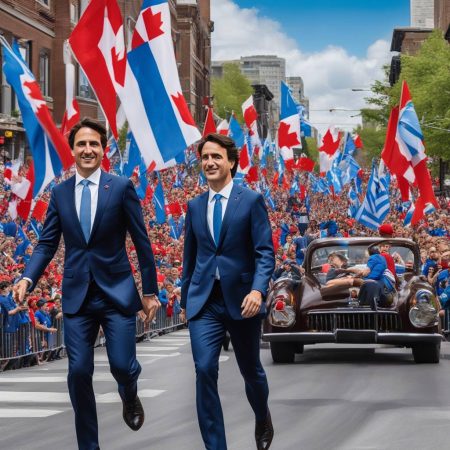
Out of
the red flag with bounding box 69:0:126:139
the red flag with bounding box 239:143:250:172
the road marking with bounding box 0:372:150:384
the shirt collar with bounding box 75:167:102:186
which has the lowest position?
the road marking with bounding box 0:372:150:384

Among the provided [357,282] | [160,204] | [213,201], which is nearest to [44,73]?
[160,204]

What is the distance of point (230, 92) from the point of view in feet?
474

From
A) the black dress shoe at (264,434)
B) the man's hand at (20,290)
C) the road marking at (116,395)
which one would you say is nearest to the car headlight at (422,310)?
the road marking at (116,395)

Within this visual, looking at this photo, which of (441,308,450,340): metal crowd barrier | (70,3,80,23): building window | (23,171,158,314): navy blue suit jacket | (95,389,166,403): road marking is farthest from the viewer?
(70,3,80,23): building window

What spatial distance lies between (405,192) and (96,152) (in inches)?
987

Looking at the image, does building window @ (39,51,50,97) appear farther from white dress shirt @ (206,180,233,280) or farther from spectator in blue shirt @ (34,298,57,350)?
white dress shirt @ (206,180,233,280)

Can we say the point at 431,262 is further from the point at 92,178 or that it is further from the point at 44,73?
the point at 44,73

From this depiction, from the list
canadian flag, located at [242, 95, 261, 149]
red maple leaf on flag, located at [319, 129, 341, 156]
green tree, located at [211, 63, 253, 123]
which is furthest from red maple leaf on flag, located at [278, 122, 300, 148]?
green tree, located at [211, 63, 253, 123]

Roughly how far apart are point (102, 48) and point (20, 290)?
13.1 metres

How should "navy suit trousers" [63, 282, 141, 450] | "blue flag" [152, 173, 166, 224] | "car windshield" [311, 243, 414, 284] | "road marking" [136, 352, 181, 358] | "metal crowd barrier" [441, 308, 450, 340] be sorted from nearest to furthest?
"navy suit trousers" [63, 282, 141, 450]
"car windshield" [311, 243, 414, 284]
"metal crowd barrier" [441, 308, 450, 340]
"road marking" [136, 352, 181, 358]
"blue flag" [152, 173, 166, 224]

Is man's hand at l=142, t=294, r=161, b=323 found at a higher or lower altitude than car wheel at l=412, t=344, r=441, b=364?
higher

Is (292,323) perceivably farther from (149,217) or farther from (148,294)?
(149,217)

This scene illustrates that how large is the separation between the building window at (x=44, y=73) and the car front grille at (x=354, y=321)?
153 feet

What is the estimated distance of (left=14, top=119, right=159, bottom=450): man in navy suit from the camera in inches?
273
